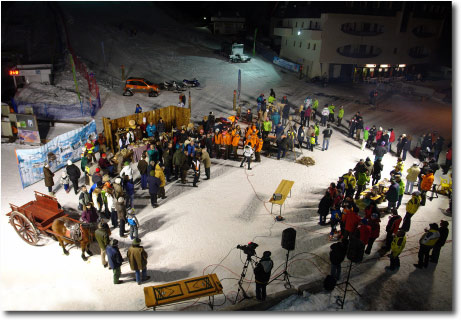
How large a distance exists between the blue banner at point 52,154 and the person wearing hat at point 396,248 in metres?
13.8

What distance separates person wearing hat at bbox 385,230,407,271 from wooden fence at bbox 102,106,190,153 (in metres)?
13.2

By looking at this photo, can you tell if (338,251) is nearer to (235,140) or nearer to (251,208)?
(251,208)

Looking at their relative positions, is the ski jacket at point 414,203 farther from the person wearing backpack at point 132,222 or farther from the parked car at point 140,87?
the parked car at point 140,87

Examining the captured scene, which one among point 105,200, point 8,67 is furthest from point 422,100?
point 8,67

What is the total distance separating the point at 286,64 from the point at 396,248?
32.1 m

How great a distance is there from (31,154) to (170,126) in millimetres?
7949

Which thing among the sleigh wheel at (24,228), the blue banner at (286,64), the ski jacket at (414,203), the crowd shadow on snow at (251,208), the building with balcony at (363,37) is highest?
the building with balcony at (363,37)

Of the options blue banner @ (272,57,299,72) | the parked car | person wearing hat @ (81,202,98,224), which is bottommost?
person wearing hat @ (81,202,98,224)

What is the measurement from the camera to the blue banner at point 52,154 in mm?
13008

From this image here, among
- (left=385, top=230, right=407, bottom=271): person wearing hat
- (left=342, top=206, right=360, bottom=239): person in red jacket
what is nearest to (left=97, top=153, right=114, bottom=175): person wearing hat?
(left=342, top=206, right=360, bottom=239): person in red jacket

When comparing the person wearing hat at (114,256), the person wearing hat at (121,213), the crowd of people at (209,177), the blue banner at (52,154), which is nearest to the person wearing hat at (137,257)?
the crowd of people at (209,177)

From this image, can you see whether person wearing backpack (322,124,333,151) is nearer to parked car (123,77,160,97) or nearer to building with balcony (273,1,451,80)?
parked car (123,77,160,97)

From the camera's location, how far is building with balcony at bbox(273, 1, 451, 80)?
108 ft

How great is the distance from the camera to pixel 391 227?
9.70 metres
